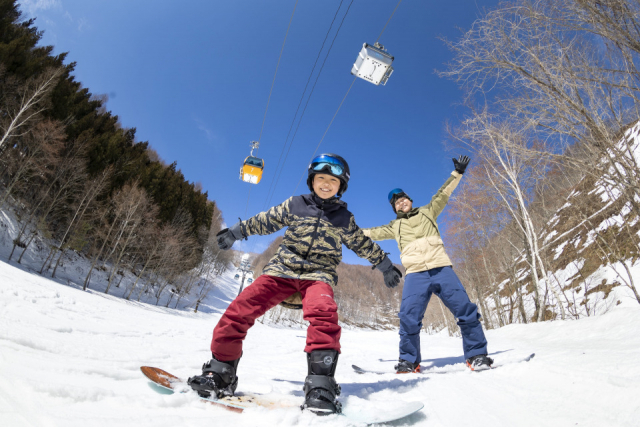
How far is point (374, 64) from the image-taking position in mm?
6062

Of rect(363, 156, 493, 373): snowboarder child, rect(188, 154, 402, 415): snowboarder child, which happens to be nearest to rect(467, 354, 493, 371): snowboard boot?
rect(363, 156, 493, 373): snowboarder child

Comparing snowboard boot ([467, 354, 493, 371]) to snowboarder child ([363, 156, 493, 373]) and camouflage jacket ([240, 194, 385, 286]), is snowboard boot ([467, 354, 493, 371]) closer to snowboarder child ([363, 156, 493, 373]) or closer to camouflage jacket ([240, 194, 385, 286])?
snowboarder child ([363, 156, 493, 373])

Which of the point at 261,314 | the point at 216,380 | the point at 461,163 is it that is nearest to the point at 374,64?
the point at 461,163

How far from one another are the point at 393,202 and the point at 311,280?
2.00 meters

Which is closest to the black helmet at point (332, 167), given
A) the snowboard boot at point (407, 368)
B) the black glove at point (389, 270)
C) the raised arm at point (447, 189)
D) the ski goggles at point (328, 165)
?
the ski goggles at point (328, 165)

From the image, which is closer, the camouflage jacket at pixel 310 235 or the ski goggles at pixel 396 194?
the camouflage jacket at pixel 310 235

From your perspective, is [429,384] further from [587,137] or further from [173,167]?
[173,167]

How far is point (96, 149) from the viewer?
2203cm

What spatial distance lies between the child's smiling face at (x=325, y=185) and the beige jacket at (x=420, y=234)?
1.31 metres

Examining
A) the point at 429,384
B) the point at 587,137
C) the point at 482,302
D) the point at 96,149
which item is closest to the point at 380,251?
the point at 429,384

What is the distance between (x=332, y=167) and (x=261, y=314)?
3.86 feet

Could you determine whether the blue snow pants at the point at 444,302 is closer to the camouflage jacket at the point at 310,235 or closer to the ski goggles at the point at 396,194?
the camouflage jacket at the point at 310,235

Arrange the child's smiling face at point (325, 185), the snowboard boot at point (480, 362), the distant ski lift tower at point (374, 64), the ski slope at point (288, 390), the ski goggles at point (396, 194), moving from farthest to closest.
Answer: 1. the distant ski lift tower at point (374, 64)
2. the ski goggles at point (396, 194)
3. the snowboard boot at point (480, 362)
4. the child's smiling face at point (325, 185)
5. the ski slope at point (288, 390)

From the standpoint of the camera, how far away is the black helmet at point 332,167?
6.66 feet
